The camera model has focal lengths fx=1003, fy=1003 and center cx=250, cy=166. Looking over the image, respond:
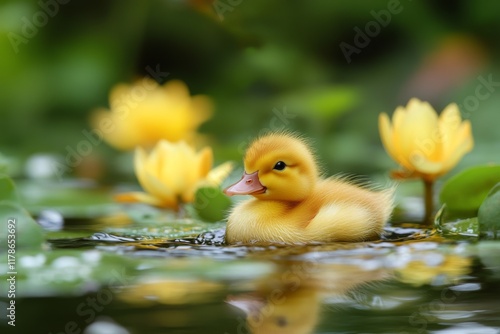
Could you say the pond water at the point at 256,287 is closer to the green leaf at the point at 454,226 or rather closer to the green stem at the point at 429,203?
the green leaf at the point at 454,226

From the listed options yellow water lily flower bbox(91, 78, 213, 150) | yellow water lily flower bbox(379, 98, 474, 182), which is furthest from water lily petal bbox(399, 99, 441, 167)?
yellow water lily flower bbox(91, 78, 213, 150)

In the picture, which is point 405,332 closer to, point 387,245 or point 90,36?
point 387,245

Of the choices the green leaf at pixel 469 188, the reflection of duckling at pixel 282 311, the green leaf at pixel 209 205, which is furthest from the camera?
the green leaf at pixel 209 205

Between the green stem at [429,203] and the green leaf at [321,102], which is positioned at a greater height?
the green leaf at [321,102]

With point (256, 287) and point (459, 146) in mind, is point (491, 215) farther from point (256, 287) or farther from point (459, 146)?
point (256, 287)

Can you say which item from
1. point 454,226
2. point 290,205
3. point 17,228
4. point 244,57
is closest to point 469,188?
point 454,226

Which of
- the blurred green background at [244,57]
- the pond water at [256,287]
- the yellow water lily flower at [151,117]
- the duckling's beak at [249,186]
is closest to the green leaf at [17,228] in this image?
the pond water at [256,287]
